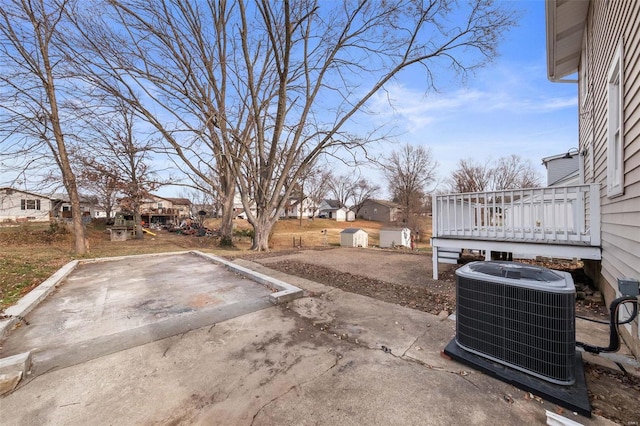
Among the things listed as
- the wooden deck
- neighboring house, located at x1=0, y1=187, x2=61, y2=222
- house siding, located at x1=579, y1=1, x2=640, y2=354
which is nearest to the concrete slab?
house siding, located at x1=579, y1=1, x2=640, y2=354

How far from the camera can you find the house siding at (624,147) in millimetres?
2500

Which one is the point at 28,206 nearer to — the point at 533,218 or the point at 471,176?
the point at 533,218

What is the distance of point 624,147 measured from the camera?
2873mm

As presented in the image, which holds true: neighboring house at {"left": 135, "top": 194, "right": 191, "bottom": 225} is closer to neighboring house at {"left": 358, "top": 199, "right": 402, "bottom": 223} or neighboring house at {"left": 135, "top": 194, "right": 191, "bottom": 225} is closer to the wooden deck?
the wooden deck

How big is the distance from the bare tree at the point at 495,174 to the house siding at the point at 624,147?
100 ft

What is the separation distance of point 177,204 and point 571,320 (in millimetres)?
55982

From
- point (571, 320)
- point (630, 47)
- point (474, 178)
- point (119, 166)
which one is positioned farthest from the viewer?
point (474, 178)

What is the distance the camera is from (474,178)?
3206 centimetres

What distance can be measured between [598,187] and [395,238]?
17.9 m

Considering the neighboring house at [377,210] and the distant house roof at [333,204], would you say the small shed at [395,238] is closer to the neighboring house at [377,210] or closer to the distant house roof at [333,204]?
the neighboring house at [377,210]

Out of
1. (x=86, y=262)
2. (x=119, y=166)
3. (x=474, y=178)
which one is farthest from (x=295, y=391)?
(x=474, y=178)

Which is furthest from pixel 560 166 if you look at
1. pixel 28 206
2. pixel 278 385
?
pixel 28 206

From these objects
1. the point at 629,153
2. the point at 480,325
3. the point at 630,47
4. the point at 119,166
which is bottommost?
the point at 480,325

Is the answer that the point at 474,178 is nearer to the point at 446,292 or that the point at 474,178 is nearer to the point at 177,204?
the point at 446,292
